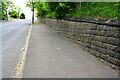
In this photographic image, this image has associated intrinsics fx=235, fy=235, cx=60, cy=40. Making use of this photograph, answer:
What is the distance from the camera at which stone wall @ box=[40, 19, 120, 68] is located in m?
7.23

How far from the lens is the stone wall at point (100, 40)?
7.23 metres

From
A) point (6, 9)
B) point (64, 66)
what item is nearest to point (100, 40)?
point (64, 66)

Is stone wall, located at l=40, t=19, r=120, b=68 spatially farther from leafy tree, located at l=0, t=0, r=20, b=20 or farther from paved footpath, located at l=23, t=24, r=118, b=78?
leafy tree, located at l=0, t=0, r=20, b=20

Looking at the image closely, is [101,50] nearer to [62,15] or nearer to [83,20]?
[83,20]

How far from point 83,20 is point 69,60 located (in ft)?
9.37

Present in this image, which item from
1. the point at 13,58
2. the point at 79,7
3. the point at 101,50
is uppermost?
the point at 79,7

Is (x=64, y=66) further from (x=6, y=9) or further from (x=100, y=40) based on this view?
(x=6, y=9)

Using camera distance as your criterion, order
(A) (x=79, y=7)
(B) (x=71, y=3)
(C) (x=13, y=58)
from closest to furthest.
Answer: (C) (x=13, y=58) → (A) (x=79, y=7) → (B) (x=71, y=3)

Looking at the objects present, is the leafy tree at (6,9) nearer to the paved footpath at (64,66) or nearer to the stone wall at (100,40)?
the stone wall at (100,40)

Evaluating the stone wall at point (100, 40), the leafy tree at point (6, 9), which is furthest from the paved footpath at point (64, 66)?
the leafy tree at point (6, 9)

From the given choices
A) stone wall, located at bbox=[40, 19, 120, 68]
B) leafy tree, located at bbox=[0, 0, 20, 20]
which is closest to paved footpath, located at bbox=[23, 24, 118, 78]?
stone wall, located at bbox=[40, 19, 120, 68]

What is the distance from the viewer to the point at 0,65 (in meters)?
8.38

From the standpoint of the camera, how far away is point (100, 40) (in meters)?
8.47

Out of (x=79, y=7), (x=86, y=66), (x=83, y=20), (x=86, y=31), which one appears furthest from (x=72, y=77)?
(x=79, y=7)
